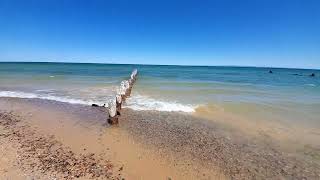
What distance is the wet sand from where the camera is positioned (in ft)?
20.7

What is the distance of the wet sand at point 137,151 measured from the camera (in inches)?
249

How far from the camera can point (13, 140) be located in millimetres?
8117

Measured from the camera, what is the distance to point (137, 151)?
303 inches

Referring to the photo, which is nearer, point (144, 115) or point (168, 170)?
point (168, 170)

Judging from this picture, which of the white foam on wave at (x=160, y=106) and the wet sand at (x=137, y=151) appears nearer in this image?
the wet sand at (x=137, y=151)

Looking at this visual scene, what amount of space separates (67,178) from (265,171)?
16.5 feet

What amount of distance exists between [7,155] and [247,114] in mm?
11163

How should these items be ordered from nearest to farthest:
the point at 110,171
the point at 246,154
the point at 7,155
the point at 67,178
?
the point at 67,178, the point at 110,171, the point at 7,155, the point at 246,154

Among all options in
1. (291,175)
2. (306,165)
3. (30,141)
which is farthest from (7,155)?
(306,165)

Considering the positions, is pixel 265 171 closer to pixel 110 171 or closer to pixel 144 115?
pixel 110 171

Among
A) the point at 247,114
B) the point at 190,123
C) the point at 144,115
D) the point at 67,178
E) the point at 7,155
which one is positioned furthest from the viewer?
the point at 247,114

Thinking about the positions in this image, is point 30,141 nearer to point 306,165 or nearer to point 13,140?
point 13,140

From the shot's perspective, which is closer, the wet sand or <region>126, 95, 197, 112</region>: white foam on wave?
the wet sand

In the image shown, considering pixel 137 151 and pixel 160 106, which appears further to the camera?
pixel 160 106
